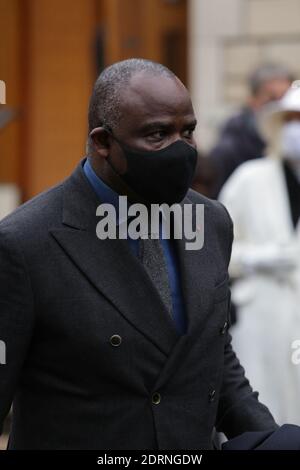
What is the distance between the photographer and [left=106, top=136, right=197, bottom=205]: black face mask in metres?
3.12

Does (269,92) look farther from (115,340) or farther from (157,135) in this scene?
(115,340)

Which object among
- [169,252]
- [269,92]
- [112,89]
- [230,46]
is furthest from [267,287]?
[230,46]

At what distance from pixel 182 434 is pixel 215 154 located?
3.77 meters

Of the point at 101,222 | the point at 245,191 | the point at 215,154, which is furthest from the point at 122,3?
the point at 101,222

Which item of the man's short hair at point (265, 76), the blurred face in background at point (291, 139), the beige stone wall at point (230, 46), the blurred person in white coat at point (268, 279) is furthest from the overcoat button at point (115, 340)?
the beige stone wall at point (230, 46)

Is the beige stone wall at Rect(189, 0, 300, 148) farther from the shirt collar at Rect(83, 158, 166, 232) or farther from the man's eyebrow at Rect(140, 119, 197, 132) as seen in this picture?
the man's eyebrow at Rect(140, 119, 197, 132)

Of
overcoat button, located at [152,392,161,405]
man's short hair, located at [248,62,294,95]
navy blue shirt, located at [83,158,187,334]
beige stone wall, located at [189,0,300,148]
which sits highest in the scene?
beige stone wall, located at [189,0,300,148]

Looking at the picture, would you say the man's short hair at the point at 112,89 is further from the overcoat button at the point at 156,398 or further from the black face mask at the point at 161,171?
the overcoat button at the point at 156,398

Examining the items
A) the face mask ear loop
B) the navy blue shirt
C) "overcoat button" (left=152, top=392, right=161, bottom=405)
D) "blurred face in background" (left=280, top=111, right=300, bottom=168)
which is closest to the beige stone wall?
"blurred face in background" (left=280, top=111, right=300, bottom=168)

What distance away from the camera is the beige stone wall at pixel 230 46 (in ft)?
32.3

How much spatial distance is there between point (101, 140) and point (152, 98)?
0.18 meters

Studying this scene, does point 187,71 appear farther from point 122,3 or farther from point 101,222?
point 101,222

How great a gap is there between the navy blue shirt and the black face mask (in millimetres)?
61

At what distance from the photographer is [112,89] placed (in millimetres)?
3131
